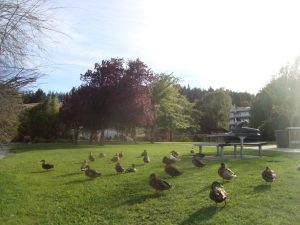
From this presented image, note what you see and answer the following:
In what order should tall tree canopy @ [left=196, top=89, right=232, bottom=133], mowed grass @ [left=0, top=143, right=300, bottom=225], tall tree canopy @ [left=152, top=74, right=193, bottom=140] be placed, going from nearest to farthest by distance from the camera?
mowed grass @ [left=0, top=143, right=300, bottom=225] → tall tree canopy @ [left=152, top=74, right=193, bottom=140] → tall tree canopy @ [left=196, top=89, right=232, bottom=133]

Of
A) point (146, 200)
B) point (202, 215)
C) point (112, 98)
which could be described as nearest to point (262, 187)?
point (202, 215)

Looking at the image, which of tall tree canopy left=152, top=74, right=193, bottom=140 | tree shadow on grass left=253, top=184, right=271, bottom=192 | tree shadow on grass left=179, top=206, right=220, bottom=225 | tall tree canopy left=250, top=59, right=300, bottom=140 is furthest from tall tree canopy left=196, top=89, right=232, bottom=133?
tree shadow on grass left=179, top=206, right=220, bottom=225

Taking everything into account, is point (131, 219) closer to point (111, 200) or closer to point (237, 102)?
point (111, 200)

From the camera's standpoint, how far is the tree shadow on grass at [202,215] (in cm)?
851

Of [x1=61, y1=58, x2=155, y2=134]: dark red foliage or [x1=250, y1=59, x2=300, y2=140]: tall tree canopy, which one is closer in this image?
[x1=61, y1=58, x2=155, y2=134]: dark red foliage

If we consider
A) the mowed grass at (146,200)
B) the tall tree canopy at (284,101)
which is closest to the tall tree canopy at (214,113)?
the tall tree canopy at (284,101)

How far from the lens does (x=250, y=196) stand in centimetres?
991

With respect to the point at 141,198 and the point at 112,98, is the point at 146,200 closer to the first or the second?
the point at 141,198

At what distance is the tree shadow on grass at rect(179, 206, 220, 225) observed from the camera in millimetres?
8510

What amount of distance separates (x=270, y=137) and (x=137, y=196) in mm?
39787

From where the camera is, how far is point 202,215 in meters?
8.76

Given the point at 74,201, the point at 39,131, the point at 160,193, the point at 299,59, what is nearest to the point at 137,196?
the point at 160,193

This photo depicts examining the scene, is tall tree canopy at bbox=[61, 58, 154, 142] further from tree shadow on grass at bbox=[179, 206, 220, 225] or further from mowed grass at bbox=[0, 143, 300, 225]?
→ tree shadow on grass at bbox=[179, 206, 220, 225]

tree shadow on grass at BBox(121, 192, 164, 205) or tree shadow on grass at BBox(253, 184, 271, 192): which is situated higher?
tree shadow on grass at BBox(253, 184, 271, 192)
